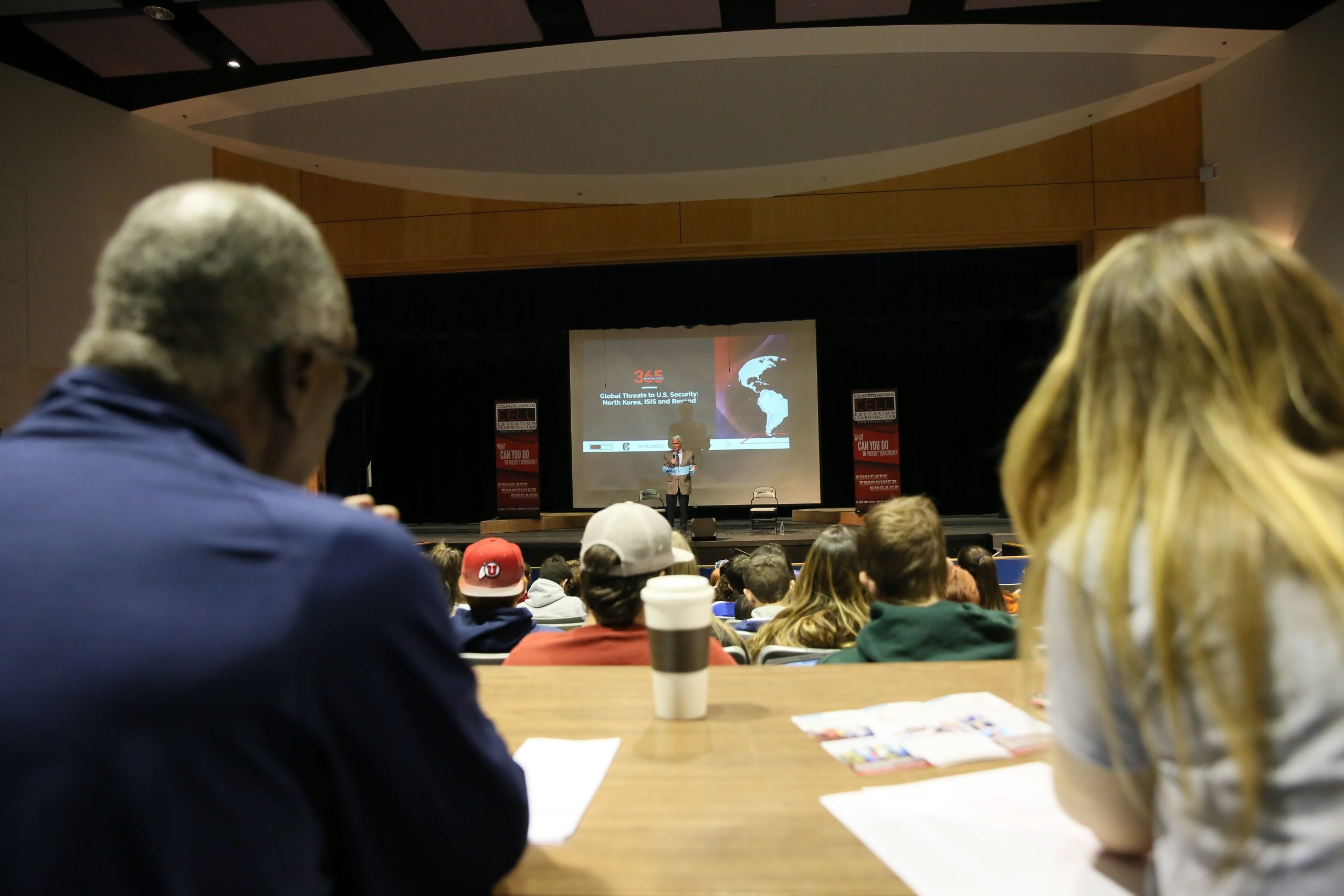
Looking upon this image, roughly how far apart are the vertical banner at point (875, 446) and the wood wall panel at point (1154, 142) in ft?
9.76

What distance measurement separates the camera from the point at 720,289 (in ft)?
29.5

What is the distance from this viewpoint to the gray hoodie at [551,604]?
3.20 m

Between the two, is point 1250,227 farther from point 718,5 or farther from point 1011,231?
point 1011,231

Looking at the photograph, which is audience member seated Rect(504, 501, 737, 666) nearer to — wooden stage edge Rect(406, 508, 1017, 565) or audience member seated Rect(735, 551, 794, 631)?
audience member seated Rect(735, 551, 794, 631)

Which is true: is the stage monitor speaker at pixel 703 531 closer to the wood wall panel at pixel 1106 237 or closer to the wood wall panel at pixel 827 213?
the wood wall panel at pixel 827 213

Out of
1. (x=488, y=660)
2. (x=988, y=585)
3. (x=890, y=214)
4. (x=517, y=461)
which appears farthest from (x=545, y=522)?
(x=488, y=660)

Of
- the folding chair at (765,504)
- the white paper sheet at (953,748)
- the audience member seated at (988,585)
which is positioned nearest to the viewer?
Answer: the white paper sheet at (953,748)

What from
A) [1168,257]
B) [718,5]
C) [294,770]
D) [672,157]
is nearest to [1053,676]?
[1168,257]

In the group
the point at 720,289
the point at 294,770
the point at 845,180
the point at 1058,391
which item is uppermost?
A: the point at 845,180

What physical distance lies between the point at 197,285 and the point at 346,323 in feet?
0.44

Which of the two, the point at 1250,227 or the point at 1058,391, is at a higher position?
the point at 1250,227

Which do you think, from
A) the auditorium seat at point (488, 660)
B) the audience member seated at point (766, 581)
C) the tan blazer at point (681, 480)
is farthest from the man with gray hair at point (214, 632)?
the tan blazer at point (681, 480)

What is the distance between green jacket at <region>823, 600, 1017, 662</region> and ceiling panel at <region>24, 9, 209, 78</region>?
613cm

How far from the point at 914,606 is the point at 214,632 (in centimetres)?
153
